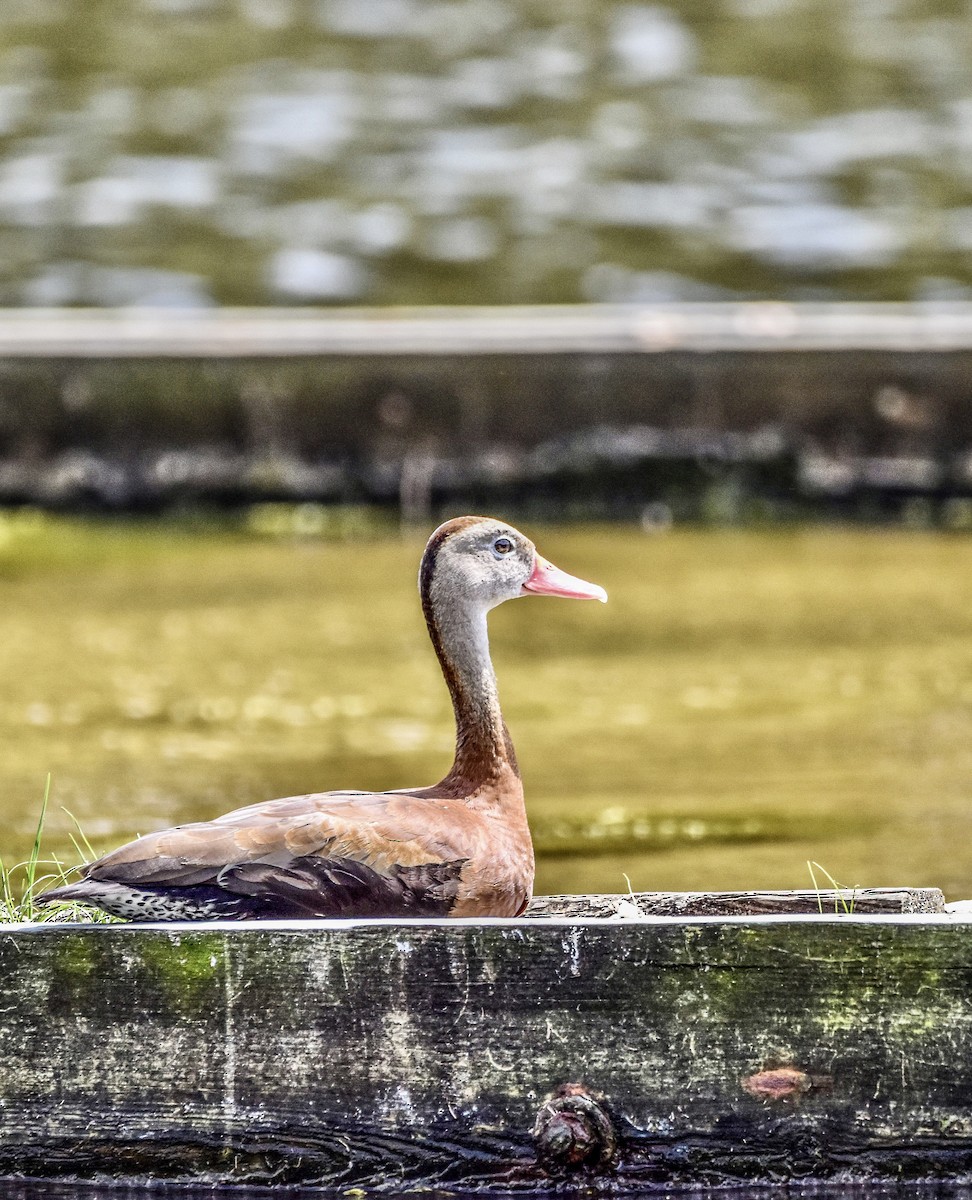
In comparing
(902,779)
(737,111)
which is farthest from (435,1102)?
(737,111)

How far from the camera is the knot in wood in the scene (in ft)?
15.9

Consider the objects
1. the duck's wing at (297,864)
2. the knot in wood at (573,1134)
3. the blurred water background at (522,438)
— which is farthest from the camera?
the blurred water background at (522,438)

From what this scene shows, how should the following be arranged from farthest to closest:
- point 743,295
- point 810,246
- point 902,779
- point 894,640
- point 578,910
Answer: point 810,246, point 743,295, point 894,640, point 902,779, point 578,910

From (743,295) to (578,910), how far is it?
13189 mm

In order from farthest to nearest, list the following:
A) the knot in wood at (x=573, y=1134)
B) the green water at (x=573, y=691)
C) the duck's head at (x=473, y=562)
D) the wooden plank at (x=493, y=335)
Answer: the wooden plank at (x=493, y=335) → the green water at (x=573, y=691) → the duck's head at (x=473, y=562) → the knot in wood at (x=573, y=1134)

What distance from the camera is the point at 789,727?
9.92 m

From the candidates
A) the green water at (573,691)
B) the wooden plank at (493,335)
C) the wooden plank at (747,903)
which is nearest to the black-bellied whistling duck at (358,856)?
the wooden plank at (747,903)

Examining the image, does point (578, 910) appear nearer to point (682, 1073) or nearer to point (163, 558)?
point (682, 1073)

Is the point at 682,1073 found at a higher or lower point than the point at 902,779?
higher

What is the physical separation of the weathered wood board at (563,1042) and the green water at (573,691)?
2.40m

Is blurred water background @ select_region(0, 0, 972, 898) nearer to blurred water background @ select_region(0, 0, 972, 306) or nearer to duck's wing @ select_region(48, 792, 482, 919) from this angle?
blurred water background @ select_region(0, 0, 972, 306)

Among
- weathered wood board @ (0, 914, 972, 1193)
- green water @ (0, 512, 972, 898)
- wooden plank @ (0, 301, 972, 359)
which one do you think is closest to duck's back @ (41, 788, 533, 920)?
weathered wood board @ (0, 914, 972, 1193)

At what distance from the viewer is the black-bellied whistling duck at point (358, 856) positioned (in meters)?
5.07

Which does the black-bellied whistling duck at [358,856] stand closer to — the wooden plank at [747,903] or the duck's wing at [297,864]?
the duck's wing at [297,864]
